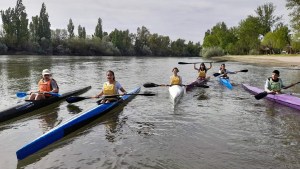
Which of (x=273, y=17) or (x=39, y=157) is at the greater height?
(x=273, y=17)

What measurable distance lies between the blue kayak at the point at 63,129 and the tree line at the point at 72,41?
2926 inches

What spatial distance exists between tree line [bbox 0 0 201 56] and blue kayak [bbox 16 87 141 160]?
7432cm

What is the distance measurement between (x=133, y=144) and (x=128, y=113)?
11.1 ft

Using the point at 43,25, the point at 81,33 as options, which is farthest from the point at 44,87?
the point at 81,33

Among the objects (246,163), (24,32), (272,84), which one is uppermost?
(24,32)

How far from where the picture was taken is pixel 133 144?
7344 mm

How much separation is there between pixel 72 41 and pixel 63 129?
9285 cm

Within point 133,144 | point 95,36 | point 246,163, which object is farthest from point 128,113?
point 95,36

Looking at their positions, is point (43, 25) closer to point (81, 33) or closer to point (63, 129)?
point (81, 33)

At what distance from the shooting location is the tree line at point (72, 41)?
78.1 m

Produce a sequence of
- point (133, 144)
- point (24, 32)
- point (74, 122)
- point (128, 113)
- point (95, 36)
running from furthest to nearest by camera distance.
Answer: point (95, 36), point (24, 32), point (128, 113), point (74, 122), point (133, 144)

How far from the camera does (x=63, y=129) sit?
24.6ft

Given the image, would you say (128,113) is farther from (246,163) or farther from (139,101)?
(246,163)

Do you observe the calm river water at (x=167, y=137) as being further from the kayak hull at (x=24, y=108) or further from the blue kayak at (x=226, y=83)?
the blue kayak at (x=226, y=83)
